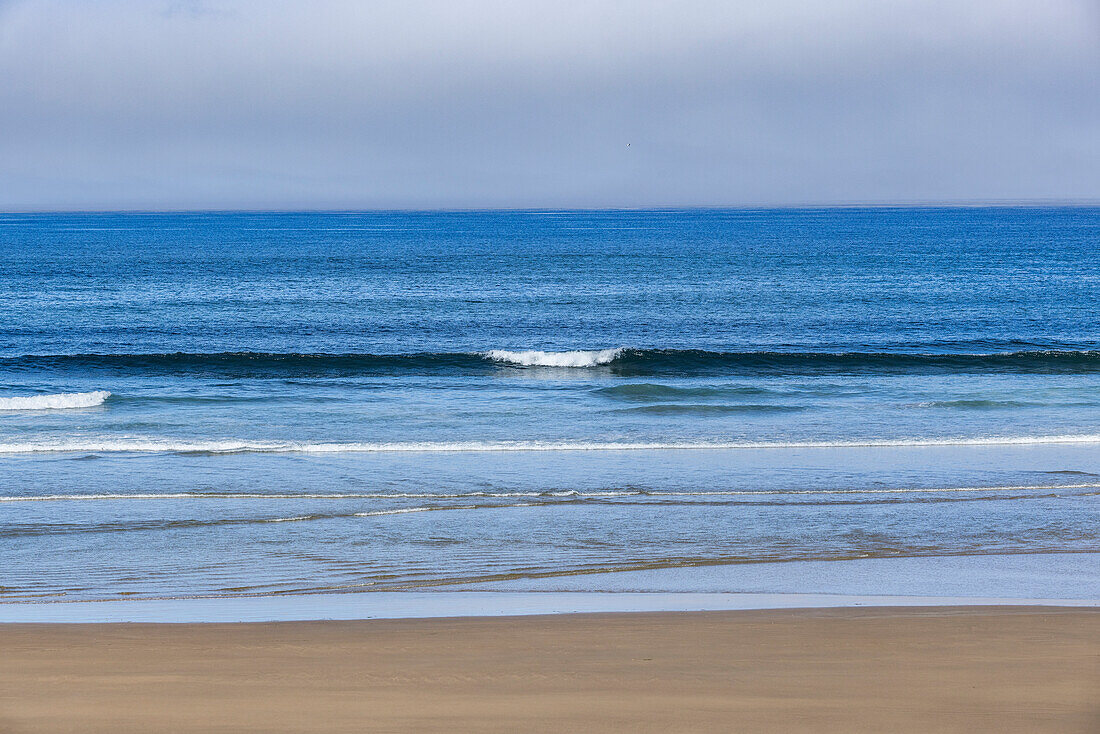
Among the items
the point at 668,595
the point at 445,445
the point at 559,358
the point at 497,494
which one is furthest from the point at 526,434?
the point at 559,358

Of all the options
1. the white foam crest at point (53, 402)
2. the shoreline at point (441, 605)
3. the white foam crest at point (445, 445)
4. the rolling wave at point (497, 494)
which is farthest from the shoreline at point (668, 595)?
the white foam crest at point (53, 402)

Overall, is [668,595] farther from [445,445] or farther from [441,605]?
[445,445]

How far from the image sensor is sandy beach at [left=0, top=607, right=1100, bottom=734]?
536cm

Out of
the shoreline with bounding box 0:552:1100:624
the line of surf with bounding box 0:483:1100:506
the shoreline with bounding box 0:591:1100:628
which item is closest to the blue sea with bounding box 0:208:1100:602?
the line of surf with bounding box 0:483:1100:506

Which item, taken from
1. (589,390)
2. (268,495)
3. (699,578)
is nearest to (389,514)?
(268,495)

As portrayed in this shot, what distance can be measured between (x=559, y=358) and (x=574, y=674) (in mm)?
21095

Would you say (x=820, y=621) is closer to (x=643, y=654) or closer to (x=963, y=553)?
(x=643, y=654)

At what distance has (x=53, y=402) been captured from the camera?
2017 cm

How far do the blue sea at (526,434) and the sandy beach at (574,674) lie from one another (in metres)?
1.58

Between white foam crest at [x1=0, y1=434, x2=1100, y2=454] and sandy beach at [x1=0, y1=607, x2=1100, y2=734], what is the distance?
345 inches

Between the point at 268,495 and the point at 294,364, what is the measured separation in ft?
45.2

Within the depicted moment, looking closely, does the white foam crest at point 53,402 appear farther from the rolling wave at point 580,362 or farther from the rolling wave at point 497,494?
the rolling wave at point 497,494

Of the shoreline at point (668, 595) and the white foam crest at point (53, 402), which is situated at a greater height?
the shoreline at point (668, 595)

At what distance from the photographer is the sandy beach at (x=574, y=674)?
17.6 feet
